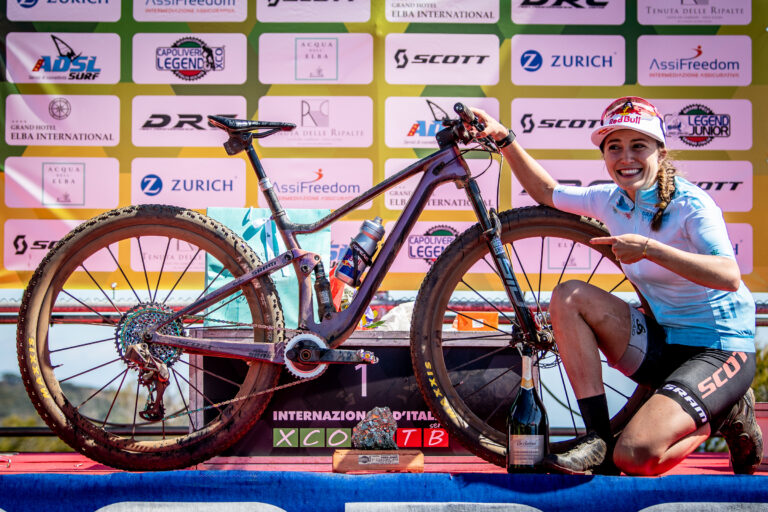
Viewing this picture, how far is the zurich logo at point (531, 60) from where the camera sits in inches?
146

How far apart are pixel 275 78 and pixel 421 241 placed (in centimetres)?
125

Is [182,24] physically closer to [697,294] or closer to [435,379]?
[435,379]

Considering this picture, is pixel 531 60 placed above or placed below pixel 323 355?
above

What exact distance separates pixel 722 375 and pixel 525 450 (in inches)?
27.8

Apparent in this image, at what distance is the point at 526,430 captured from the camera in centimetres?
203

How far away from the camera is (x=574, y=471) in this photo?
190 cm

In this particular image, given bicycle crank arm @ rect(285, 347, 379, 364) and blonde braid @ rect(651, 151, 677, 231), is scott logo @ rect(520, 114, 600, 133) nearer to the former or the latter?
blonde braid @ rect(651, 151, 677, 231)

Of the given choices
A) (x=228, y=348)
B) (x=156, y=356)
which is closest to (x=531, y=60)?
(x=228, y=348)

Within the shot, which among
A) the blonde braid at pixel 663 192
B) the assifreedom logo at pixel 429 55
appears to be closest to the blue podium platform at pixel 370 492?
→ the blonde braid at pixel 663 192

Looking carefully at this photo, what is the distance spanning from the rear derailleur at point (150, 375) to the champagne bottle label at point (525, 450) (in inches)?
52.9

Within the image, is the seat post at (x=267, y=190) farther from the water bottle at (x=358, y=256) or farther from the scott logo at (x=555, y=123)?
the scott logo at (x=555, y=123)

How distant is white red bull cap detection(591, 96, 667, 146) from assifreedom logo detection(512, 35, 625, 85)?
1.47m

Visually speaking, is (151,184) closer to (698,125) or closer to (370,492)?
(370,492)

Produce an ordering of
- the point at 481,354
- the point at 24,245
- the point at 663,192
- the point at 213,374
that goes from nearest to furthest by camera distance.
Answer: the point at 663,192 < the point at 213,374 < the point at 481,354 < the point at 24,245
